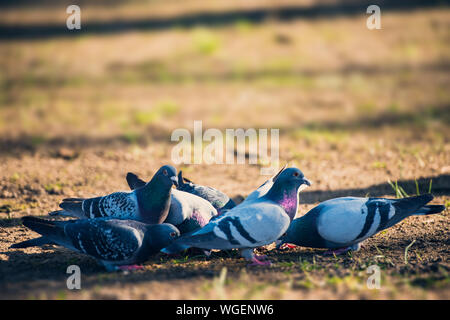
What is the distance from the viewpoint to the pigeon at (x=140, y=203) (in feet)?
16.1

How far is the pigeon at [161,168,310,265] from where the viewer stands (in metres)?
4.50

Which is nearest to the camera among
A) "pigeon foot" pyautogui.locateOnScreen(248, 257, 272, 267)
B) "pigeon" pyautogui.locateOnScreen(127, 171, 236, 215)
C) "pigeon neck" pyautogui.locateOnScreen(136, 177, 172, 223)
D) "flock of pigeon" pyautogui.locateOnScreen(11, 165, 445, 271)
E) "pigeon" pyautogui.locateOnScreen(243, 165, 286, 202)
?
"flock of pigeon" pyautogui.locateOnScreen(11, 165, 445, 271)

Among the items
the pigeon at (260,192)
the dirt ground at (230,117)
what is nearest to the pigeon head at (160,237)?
the dirt ground at (230,117)

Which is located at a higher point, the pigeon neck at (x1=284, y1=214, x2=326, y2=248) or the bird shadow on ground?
the bird shadow on ground

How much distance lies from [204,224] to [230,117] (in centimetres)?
548

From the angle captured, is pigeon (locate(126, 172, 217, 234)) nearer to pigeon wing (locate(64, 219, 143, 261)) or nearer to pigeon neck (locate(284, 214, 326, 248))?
pigeon wing (locate(64, 219, 143, 261))

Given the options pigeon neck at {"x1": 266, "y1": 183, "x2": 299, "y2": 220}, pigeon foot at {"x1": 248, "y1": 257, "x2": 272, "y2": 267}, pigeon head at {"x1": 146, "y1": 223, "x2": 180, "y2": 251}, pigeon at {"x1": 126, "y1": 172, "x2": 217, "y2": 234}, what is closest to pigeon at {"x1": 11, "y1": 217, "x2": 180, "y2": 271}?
pigeon head at {"x1": 146, "y1": 223, "x2": 180, "y2": 251}

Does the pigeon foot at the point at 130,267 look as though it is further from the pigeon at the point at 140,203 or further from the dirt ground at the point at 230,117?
the pigeon at the point at 140,203

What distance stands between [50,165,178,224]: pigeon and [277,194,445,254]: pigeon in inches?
48.5

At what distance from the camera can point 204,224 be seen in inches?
202

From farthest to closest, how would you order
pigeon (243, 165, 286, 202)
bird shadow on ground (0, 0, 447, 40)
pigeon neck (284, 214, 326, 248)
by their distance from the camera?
bird shadow on ground (0, 0, 447, 40) < pigeon (243, 165, 286, 202) < pigeon neck (284, 214, 326, 248)

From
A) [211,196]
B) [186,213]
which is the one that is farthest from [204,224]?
[211,196]
